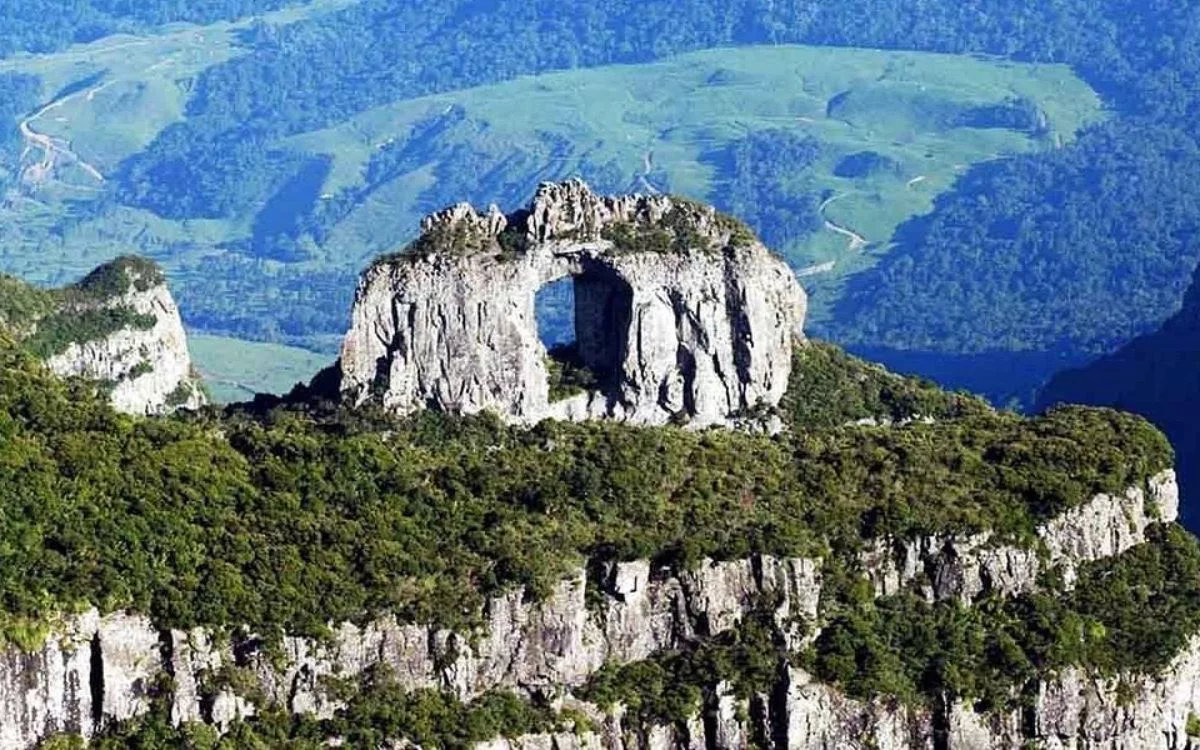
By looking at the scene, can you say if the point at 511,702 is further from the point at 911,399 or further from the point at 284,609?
the point at 911,399

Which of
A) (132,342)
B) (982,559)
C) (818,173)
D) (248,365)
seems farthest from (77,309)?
(818,173)

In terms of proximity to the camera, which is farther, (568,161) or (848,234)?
(568,161)

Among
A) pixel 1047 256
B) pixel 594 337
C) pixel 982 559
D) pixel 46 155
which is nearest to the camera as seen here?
pixel 982 559

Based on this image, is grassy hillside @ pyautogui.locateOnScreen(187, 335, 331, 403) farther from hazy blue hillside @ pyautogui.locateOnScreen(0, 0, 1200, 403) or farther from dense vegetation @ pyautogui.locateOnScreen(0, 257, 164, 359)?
dense vegetation @ pyautogui.locateOnScreen(0, 257, 164, 359)

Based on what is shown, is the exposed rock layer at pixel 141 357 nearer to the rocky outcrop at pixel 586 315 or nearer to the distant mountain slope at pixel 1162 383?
the rocky outcrop at pixel 586 315

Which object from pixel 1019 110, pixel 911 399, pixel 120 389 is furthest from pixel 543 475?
pixel 1019 110

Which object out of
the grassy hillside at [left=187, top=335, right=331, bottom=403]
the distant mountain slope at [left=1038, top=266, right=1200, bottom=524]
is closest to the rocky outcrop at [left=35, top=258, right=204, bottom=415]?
the distant mountain slope at [left=1038, top=266, right=1200, bottom=524]

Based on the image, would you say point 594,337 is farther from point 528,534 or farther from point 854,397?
point 528,534
